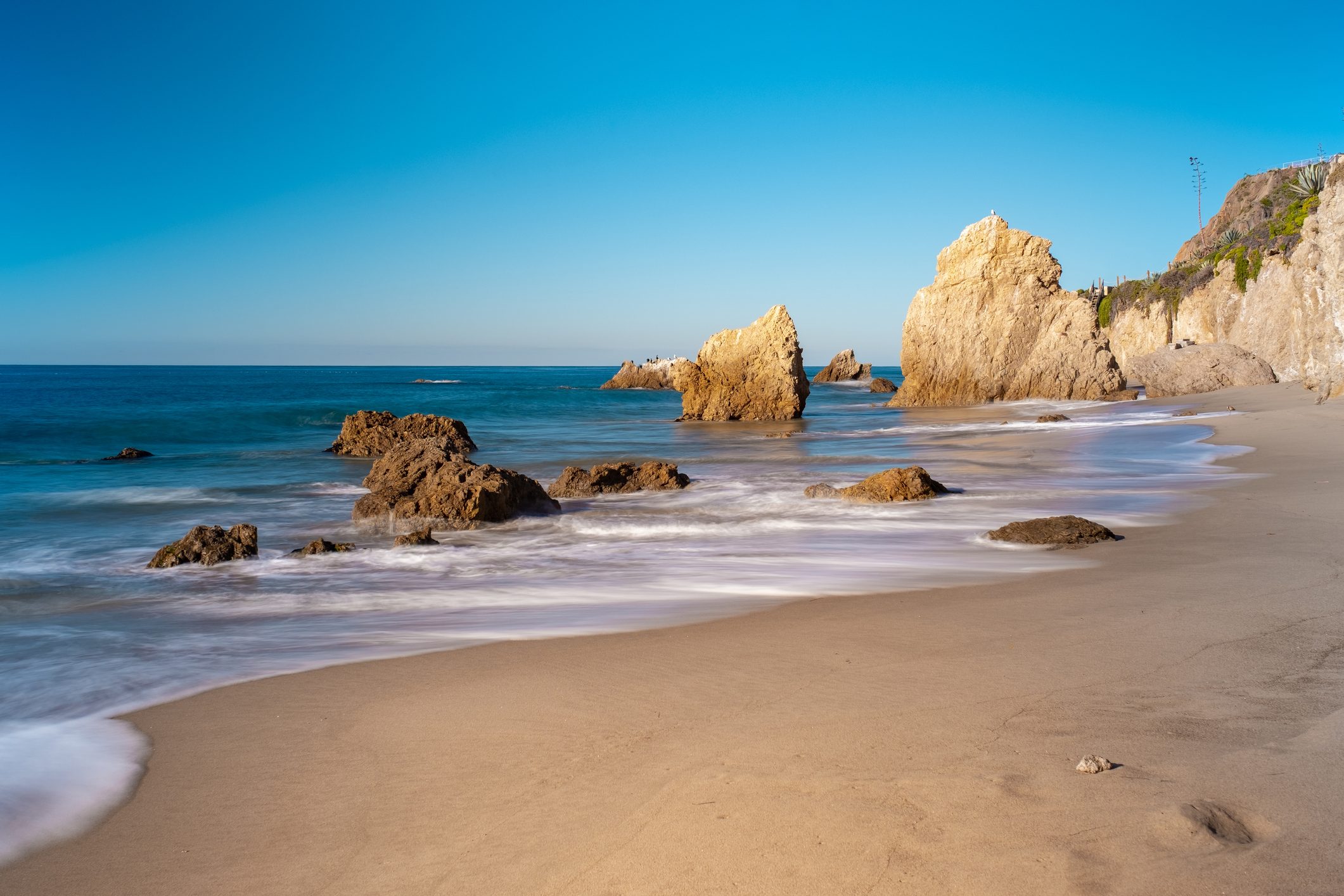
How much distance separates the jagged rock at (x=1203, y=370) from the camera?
27.0m

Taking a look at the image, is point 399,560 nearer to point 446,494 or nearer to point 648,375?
point 446,494

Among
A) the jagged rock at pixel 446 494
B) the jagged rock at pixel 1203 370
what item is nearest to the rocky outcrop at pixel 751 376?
the jagged rock at pixel 1203 370

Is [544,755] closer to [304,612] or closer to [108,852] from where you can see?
[108,852]

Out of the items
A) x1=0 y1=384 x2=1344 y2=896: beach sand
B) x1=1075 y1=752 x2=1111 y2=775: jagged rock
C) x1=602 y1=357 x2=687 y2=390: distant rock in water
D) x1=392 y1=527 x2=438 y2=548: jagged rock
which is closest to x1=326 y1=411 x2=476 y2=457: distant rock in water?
x1=392 y1=527 x2=438 y2=548: jagged rock

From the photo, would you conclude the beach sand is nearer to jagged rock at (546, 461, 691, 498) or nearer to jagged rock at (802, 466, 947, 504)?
jagged rock at (802, 466, 947, 504)

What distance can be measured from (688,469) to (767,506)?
18.2 ft

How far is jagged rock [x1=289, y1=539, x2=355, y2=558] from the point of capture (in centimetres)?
845

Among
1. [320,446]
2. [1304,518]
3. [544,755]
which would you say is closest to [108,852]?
[544,755]

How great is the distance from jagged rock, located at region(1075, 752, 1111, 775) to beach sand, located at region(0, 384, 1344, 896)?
47mm

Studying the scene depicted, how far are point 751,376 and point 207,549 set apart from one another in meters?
26.5

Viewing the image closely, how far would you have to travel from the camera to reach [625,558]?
8.06m

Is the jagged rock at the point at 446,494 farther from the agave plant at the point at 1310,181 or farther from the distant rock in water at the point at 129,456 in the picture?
the agave plant at the point at 1310,181

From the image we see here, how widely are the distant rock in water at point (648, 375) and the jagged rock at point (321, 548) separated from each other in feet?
210

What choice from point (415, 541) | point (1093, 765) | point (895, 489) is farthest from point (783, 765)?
point (895, 489)
